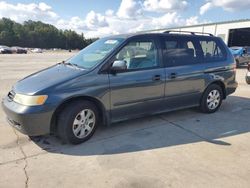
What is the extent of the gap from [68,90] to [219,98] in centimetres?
386

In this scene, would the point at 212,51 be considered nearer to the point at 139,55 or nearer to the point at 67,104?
the point at 139,55

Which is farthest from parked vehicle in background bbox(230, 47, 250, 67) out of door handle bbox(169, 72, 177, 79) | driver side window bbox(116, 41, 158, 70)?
driver side window bbox(116, 41, 158, 70)

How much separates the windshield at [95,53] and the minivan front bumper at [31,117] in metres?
1.10

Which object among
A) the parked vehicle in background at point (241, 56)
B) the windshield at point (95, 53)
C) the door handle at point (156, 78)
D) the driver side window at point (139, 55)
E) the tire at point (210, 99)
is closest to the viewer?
the windshield at point (95, 53)

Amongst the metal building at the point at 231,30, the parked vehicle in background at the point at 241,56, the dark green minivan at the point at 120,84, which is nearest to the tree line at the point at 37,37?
the metal building at the point at 231,30

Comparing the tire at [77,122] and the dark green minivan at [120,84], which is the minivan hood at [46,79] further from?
the tire at [77,122]

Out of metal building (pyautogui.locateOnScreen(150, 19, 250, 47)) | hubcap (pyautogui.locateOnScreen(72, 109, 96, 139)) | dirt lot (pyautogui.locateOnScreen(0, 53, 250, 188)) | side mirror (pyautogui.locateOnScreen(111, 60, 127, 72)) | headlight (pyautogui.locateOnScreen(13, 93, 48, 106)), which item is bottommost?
dirt lot (pyautogui.locateOnScreen(0, 53, 250, 188))

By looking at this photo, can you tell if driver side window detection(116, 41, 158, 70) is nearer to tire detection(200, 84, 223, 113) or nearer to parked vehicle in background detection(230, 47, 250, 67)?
tire detection(200, 84, 223, 113)

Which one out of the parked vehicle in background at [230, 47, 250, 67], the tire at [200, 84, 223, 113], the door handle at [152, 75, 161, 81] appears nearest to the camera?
the door handle at [152, 75, 161, 81]

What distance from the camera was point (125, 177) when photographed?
3.44 meters

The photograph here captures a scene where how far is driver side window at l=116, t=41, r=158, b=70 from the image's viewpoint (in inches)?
191

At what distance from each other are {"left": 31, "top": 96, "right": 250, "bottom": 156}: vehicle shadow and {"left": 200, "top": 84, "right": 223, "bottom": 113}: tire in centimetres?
15

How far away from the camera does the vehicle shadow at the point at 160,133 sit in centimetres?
432

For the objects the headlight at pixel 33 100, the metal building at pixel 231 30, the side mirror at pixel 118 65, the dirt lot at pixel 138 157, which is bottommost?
the dirt lot at pixel 138 157
